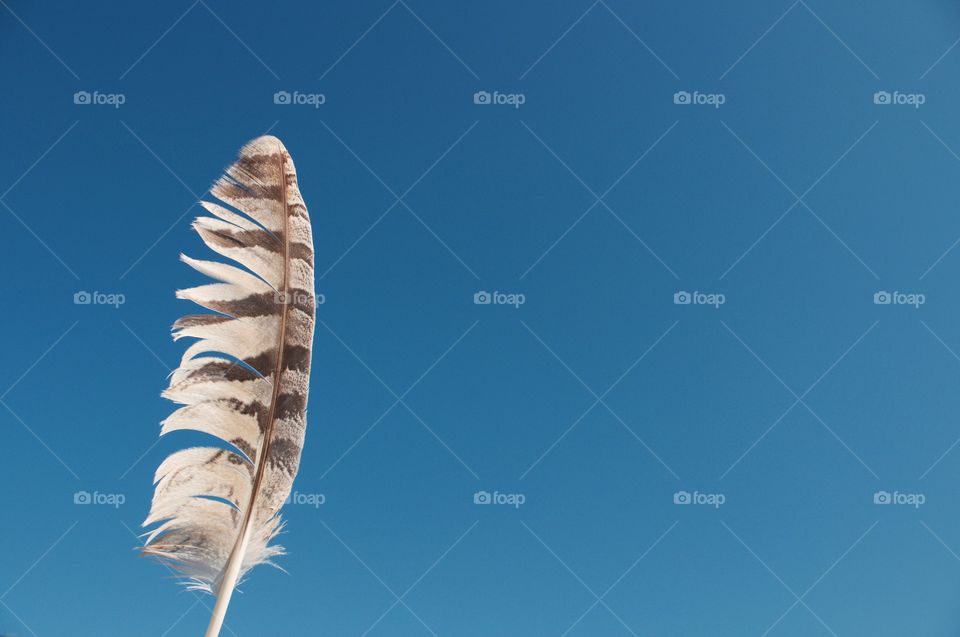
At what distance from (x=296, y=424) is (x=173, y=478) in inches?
15.9

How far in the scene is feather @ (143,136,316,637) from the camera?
2123 mm

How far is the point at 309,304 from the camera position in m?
2.25

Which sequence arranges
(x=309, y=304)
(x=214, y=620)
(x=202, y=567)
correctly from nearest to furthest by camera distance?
(x=214, y=620) → (x=202, y=567) → (x=309, y=304)

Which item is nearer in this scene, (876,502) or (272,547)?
(272,547)

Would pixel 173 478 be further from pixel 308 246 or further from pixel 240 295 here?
pixel 308 246

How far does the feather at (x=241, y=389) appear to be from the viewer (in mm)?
2123

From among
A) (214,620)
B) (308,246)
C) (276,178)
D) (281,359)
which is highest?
(276,178)


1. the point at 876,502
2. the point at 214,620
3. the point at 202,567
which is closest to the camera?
the point at 214,620

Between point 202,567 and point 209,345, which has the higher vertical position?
point 209,345

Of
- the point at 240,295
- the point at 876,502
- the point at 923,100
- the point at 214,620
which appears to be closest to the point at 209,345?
the point at 240,295

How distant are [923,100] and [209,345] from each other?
15.9 feet

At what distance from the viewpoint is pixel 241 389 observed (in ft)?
7.30

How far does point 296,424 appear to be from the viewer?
220cm

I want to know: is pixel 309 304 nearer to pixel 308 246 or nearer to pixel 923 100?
pixel 308 246
